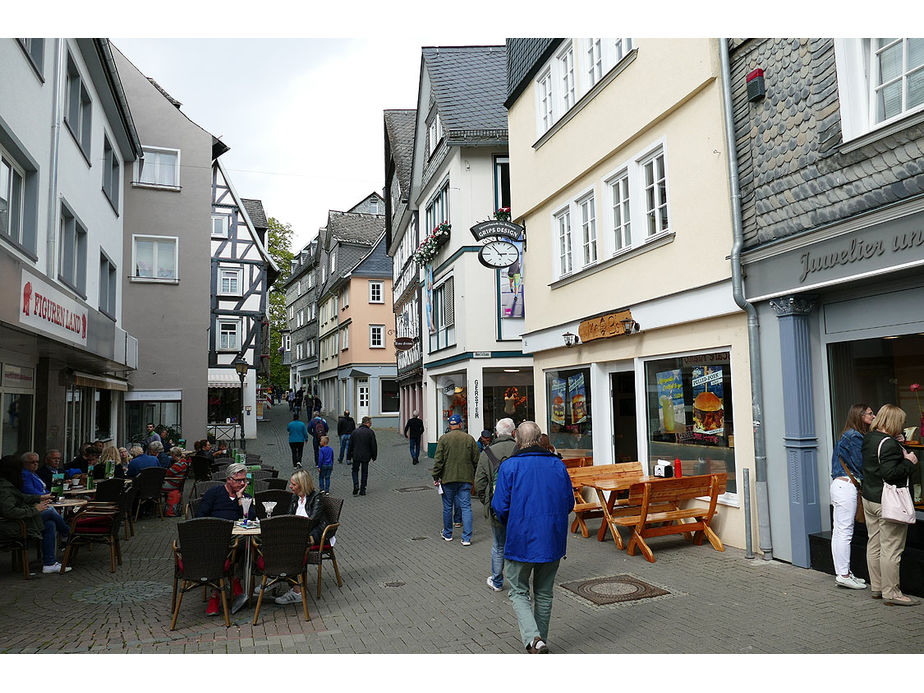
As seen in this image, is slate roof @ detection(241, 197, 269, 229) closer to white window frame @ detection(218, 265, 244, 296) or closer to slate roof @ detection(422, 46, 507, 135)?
white window frame @ detection(218, 265, 244, 296)

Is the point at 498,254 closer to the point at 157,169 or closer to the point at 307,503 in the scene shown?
the point at 307,503

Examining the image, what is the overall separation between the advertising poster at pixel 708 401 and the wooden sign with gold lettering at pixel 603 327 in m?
1.65

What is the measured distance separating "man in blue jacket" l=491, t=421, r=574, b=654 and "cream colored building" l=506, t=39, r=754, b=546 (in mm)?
4134

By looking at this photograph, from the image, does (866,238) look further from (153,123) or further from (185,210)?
(153,123)

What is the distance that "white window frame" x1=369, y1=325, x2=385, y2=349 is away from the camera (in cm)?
4119

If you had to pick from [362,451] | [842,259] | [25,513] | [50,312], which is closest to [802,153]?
[842,259]

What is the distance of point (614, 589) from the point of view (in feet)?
23.5

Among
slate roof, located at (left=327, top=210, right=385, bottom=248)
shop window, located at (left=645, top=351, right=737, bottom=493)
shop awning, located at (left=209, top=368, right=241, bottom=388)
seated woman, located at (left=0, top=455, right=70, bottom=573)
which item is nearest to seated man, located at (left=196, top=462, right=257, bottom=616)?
seated woman, located at (left=0, top=455, right=70, bottom=573)

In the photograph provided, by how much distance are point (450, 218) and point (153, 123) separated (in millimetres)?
10386

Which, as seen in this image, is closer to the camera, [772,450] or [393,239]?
[772,450]

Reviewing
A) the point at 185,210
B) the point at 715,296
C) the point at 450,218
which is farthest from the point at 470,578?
the point at 185,210

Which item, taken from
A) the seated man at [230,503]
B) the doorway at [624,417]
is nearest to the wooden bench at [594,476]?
the doorway at [624,417]

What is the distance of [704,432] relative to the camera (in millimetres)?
9438

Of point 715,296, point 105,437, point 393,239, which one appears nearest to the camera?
point 715,296
